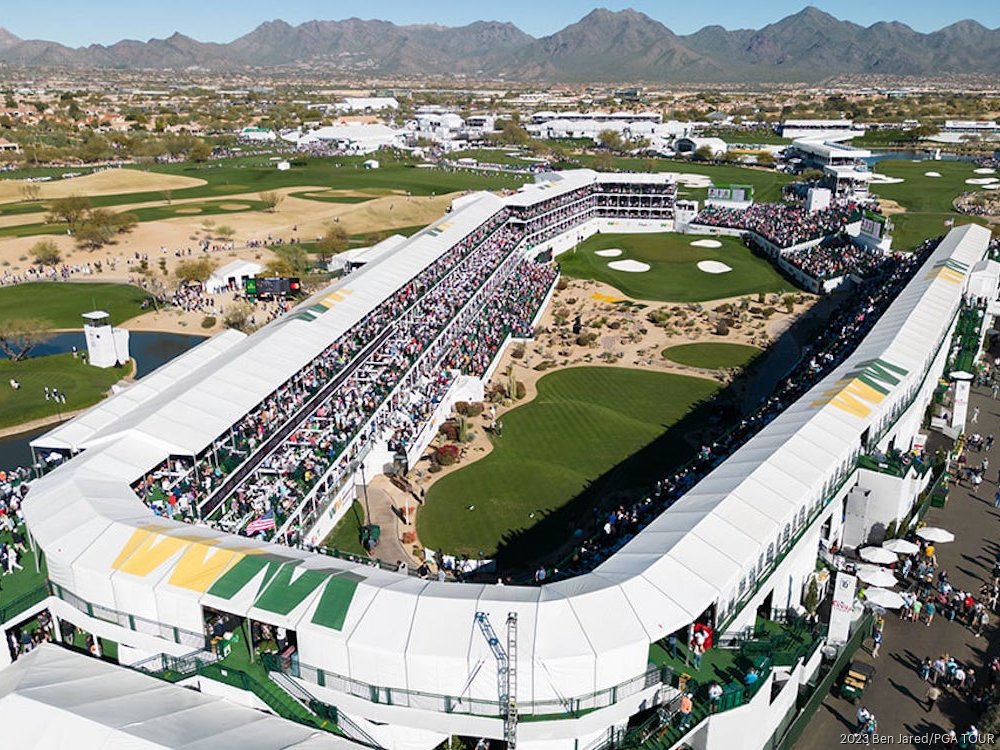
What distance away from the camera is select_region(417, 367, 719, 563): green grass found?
1305 inches

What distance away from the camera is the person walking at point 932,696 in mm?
23389

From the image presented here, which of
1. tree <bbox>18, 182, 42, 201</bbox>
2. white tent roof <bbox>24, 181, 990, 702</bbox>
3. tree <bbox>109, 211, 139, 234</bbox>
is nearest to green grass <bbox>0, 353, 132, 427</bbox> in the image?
white tent roof <bbox>24, 181, 990, 702</bbox>

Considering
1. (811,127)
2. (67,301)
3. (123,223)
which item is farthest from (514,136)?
(67,301)

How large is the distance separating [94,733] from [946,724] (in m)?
22.5

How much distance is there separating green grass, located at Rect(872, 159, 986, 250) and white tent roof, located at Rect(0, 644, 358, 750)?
81075mm

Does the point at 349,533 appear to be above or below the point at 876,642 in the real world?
below

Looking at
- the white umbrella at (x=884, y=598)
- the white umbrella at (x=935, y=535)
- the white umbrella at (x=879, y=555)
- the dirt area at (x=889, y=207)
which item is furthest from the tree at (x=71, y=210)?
the dirt area at (x=889, y=207)

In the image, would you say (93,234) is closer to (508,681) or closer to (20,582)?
(20,582)

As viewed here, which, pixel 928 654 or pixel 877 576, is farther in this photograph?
pixel 877 576

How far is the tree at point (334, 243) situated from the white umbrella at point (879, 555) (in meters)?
67.4

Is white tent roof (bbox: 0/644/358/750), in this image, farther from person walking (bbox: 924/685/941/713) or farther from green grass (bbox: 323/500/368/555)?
person walking (bbox: 924/685/941/713)

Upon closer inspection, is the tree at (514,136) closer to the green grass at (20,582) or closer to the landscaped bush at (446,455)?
the landscaped bush at (446,455)

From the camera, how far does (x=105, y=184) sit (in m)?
126

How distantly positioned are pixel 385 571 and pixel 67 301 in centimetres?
6145
